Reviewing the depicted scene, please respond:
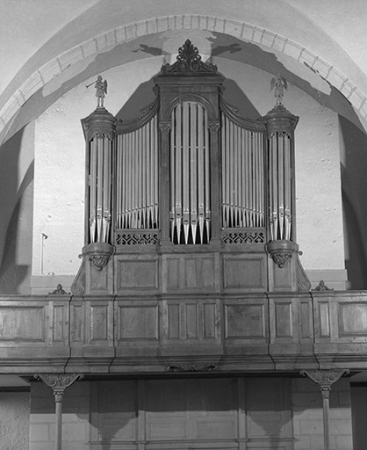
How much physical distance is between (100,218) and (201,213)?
1.38m

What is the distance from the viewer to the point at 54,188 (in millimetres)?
14664

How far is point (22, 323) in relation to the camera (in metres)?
12.6

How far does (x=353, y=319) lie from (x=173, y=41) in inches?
210

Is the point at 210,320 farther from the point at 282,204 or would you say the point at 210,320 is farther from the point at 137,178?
the point at 137,178

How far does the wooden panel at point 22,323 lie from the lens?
41.1 ft

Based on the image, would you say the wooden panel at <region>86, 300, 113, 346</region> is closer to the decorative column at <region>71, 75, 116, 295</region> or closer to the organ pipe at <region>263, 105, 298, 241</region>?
the decorative column at <region>71, 75, 116, 295</region>

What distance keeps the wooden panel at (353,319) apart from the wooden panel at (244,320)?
3.45ft

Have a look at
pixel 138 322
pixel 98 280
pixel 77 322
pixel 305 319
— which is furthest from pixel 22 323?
pixel 305 319

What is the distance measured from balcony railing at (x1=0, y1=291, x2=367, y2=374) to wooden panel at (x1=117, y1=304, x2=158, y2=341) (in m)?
0.01

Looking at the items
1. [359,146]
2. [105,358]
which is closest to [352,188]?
[359,146]

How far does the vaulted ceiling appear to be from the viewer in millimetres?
13109

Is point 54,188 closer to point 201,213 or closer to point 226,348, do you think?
point 201,213

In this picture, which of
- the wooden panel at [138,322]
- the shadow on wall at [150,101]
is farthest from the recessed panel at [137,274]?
the shadow on wall at [150,101]

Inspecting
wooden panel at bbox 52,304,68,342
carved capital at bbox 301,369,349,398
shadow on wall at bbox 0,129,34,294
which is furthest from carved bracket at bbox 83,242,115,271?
shadow on wall at bbox 0,129,34,294
